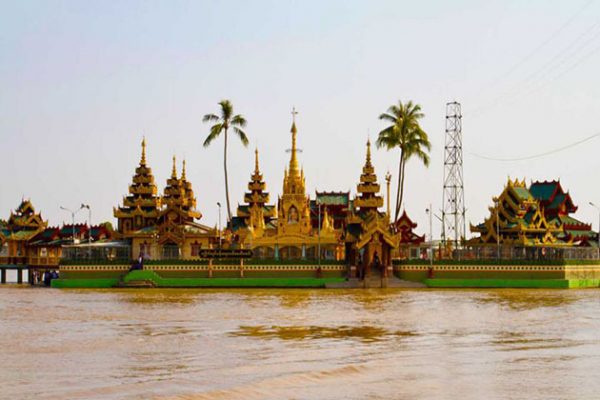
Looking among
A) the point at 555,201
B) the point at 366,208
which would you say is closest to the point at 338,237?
the point at 366,208

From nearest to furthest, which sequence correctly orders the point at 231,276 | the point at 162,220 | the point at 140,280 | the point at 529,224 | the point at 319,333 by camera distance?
the point at 319,333 → the point at 140,280 → the point at 231,276 → the point at 529,224 → the point at 162,220

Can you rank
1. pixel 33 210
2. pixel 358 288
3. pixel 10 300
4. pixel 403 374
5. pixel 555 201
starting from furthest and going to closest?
pixel 33 210 < pixel 555 201 < pixel 358 288 < pixel 10 300 < pixel 403 374

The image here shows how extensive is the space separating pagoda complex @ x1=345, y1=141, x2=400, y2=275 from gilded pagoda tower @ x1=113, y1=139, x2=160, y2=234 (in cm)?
2050

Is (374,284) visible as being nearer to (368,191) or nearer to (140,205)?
(368,191)

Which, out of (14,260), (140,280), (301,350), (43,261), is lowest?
(301,350)

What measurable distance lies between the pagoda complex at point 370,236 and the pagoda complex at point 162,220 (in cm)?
1233

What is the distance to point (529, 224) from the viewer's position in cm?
7694

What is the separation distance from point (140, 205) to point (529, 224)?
34.3m

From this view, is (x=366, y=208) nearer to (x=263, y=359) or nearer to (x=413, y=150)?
(x=413, y=150)

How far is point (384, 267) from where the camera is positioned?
6700 cm

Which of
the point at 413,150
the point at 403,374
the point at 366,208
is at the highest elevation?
the point at 413,150

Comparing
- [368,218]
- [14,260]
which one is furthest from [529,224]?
[14,260]

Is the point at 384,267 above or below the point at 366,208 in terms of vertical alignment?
below

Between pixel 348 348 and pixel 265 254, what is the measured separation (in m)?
47.1
